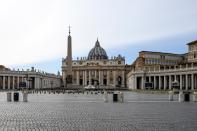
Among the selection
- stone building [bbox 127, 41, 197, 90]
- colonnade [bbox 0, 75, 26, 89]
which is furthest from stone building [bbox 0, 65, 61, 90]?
stone building [bbox 127, 41, 197, 90]

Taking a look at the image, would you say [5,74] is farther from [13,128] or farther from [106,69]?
[13,128]

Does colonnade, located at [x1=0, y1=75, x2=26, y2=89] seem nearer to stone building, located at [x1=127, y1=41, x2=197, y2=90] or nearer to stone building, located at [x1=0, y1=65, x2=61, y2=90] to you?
stone building, located at [x1=0, y1=65, x2=61, y2=90]

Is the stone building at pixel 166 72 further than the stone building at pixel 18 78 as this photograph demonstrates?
No

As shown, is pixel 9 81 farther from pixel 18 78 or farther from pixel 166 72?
pixel 166 72

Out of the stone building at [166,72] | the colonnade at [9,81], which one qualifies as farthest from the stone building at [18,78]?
the stone building at [166,72]

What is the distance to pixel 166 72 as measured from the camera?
112000mm

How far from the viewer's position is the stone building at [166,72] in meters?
101

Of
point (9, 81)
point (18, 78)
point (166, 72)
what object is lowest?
point (9, 81)

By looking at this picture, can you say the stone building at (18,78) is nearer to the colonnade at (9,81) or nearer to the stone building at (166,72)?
the colonnade at (9,81)

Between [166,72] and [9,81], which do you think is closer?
[166,72]

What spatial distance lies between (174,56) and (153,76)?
48.8 m

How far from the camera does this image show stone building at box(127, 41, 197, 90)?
10109cm

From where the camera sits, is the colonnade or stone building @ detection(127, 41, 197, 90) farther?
the colonnade

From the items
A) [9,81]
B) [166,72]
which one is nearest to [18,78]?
[9,81]
